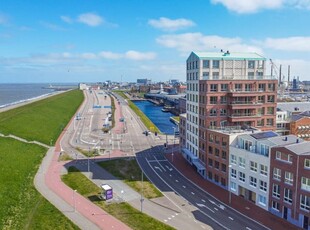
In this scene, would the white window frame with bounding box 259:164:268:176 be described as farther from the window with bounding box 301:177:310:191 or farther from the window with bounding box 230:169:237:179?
the window with bounding box 301:177:310:191

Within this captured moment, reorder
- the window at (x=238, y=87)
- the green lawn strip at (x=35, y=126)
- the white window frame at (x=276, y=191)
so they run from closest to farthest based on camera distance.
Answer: the white window frame at (x=276, y=191) → the window at (x=238, y=87) → the green lawn strip at (x=35, y=126)

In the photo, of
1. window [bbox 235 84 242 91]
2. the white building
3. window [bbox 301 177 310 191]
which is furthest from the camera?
window [bbox 235 84 242 91]

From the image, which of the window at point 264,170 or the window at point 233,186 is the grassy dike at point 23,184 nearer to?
the window at point 233,186

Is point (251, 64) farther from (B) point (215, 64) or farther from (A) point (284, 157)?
(A) point (284, 157)

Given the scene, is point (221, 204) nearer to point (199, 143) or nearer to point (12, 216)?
point (199, 143)

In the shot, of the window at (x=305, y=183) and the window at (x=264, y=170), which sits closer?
the window at (x=305, y=183)

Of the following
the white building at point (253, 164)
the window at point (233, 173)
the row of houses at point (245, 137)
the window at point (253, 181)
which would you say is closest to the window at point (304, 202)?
the row of houses at point (245, 137)

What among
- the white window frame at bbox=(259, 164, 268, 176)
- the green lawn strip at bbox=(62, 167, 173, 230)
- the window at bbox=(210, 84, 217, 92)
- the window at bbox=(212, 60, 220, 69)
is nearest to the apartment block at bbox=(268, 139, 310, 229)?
the white window frame at bbox=(259, 164, 268, 176)

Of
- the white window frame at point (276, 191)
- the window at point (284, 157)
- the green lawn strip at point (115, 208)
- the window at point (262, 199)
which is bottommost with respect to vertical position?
the green lawn strip at point (115, 208)
